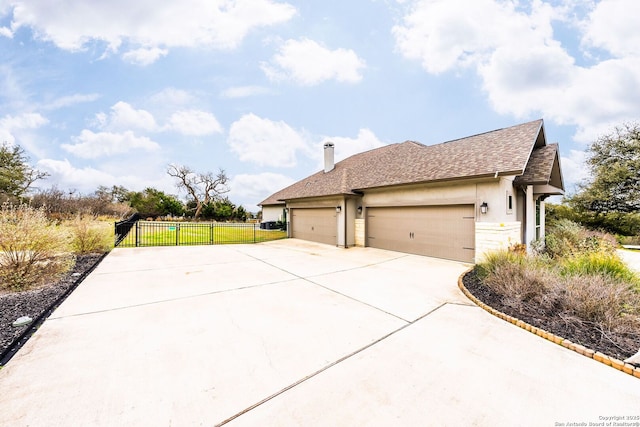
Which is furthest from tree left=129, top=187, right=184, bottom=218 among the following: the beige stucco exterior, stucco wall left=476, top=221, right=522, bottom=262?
stucco wall left=476, top=221, right=522, bottom=262

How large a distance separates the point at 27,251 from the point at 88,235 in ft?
14.2

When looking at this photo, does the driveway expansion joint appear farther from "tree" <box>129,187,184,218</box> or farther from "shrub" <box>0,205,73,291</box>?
"tree" <box>129,187,184,218</box>

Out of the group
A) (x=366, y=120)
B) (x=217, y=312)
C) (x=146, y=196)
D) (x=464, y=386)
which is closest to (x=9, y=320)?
(x=217, y=312)

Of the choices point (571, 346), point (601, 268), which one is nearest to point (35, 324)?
point (571, 346)

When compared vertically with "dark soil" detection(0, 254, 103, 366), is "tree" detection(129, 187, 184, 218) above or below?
above

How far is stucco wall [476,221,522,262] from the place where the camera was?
758cm

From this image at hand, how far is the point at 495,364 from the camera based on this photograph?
266cm

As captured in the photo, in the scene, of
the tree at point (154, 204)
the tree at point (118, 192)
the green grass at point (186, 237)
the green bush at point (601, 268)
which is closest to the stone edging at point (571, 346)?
the green bush at point (601, 268)

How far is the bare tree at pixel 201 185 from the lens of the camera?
33531 mm

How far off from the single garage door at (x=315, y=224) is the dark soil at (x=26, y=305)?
954 cm

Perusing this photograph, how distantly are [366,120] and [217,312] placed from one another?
15.6 meters

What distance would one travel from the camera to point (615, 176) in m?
16.6

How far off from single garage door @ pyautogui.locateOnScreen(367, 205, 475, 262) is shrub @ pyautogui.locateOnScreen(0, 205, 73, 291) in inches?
419

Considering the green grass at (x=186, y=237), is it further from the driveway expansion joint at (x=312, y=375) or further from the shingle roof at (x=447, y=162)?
the driveway expansion joint at (x=312, y=375)
